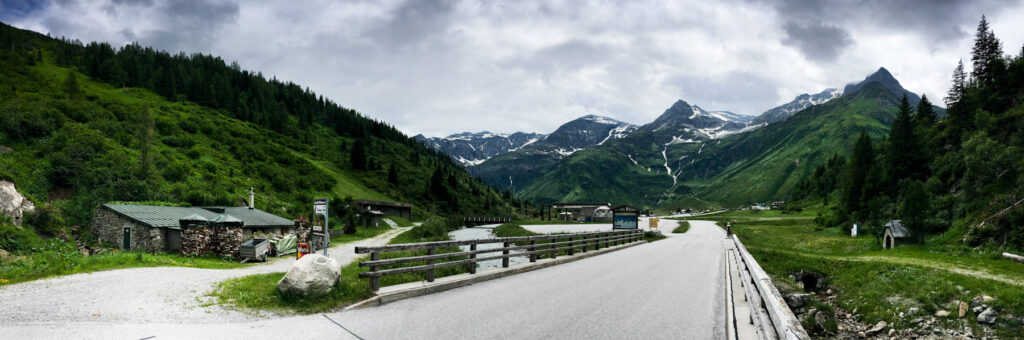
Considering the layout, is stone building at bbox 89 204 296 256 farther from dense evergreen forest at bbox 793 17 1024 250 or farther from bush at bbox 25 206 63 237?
dense evergreen forest at bbox 793 17 1024 250

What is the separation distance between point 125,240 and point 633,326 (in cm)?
3522

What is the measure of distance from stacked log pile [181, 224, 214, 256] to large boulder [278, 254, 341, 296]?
2242cm

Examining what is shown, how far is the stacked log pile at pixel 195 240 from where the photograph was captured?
26766 millimetres

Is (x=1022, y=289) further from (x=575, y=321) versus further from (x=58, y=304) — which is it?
(x=58, y=304)

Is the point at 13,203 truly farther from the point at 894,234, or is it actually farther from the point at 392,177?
the point at 392,177

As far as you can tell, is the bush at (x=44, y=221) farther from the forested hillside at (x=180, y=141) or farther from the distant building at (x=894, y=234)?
the distant building at (x=894, y=234)

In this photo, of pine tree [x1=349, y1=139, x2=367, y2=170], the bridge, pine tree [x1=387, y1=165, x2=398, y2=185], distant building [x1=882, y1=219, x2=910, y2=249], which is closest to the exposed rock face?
the bridge

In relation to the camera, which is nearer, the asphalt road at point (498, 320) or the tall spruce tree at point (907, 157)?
the asphalt road at point (498, 320)

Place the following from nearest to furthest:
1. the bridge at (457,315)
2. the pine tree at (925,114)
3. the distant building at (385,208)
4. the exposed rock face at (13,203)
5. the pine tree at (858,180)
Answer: the bridge at (457,315) < the exposed rock face at (13,203) < the pine tree at (858,180) < the distant building at (385,208) < the pine tree at (925,114)

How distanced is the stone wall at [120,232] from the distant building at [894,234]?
55.1 meters

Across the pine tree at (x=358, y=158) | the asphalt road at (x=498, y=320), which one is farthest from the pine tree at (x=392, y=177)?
the asphalt road at (x=498, y=320)

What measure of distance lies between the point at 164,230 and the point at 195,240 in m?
4.34

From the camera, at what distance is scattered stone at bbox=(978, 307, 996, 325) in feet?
47.0

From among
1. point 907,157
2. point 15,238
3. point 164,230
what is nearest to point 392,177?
point 164,230
